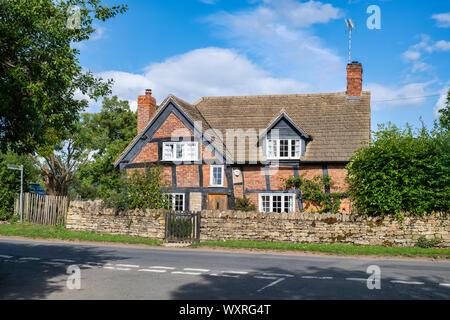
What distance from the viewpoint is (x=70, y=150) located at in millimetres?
51156

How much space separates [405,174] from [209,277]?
1148cm

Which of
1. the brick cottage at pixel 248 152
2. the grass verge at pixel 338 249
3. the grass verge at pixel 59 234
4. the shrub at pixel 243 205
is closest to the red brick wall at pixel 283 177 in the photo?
the brick cottage at pixel 248 152

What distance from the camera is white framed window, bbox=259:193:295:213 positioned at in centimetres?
2780

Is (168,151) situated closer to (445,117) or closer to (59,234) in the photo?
(59,234)

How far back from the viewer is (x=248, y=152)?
29.0 m

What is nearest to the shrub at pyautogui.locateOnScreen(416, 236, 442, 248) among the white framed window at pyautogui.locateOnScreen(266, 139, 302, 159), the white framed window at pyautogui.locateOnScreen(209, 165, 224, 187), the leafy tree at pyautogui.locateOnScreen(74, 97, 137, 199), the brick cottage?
the brick cottage

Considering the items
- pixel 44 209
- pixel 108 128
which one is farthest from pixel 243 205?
pixel 108 128

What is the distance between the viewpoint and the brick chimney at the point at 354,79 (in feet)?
104

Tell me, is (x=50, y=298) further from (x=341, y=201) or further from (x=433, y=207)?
(x=341, y=201)

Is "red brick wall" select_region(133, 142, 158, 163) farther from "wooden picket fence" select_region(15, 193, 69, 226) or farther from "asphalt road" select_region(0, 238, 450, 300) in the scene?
"asphalt road" select_region(0, 238, 450, 300)

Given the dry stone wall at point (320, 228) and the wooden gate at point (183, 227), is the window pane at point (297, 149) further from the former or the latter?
the wooden gate at point (183, 227)

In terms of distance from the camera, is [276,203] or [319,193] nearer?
[319,193]

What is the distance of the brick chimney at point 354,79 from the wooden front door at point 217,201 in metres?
11.9
